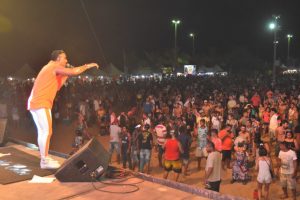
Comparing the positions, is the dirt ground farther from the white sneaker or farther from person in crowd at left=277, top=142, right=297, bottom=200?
the white sneaker

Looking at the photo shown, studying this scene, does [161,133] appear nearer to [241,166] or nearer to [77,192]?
[241,166]

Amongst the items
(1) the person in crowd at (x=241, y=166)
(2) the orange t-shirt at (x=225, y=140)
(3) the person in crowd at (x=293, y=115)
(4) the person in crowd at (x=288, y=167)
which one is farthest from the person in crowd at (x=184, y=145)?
(3) the person in crowd at (x=293, y=115)

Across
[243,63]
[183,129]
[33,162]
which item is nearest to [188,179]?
[183,129]

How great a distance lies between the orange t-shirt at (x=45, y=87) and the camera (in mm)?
5008

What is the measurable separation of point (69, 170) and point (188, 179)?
5.02 m

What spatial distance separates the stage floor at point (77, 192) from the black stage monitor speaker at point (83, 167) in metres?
0.09

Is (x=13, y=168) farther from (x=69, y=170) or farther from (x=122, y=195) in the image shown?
(x=122, y=195)

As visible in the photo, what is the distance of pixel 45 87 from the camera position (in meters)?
5.04

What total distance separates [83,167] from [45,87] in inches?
48.3

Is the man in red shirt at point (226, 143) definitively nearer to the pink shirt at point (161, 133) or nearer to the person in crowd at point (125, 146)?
the pink shirt at point (161, 133)

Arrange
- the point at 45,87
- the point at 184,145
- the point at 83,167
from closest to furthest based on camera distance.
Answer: the point at 83,167 < the point at 45,87 < the point at 184,145

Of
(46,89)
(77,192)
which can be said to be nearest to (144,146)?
(46,89)

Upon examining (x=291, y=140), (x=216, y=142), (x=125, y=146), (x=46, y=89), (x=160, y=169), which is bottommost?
(x=160, y=169)

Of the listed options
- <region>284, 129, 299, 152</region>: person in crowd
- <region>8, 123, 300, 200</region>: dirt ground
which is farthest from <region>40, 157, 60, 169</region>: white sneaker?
<region>284, 129, 299, 152</region>: person in crowd
